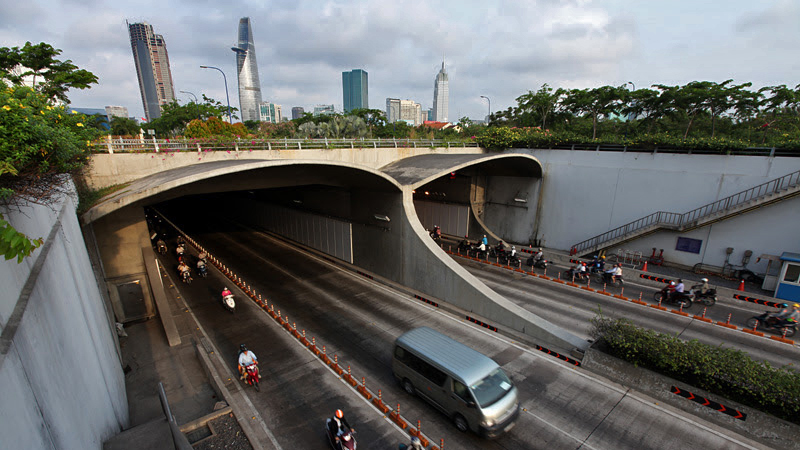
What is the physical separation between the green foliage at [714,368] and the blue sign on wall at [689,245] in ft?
47.3

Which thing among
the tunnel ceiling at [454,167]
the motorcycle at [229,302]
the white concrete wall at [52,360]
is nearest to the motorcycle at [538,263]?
the tunnel ceiling at [454,167]

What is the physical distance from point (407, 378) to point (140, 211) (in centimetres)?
1453

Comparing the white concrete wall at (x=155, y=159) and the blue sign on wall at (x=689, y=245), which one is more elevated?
the white concrete wall at (x=155, y=159)

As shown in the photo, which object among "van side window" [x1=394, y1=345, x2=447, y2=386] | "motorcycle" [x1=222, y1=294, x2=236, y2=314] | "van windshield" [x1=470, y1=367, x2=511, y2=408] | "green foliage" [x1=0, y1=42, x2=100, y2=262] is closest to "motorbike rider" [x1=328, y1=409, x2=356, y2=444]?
"van side window" [x1=394, y1=345, x2=447, y2=386]

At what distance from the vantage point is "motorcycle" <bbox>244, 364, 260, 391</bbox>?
1148 centimetres

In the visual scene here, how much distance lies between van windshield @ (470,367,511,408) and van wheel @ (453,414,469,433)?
895mm

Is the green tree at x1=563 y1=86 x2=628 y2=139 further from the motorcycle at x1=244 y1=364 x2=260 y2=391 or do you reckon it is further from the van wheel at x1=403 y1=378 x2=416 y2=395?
the motorcycle at x1=244 y1=364 x2=260 y2=391

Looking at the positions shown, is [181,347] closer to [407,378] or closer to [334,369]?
[334,369]

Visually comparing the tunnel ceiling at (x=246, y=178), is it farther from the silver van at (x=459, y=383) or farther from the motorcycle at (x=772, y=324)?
the motorcycle at (x=772, y=324)

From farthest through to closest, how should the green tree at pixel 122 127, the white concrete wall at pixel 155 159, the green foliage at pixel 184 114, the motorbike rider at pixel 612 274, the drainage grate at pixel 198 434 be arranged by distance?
1. the green tree at pixel 122 127
2. the green foliage at pixel 184 114
3. the motorbike rider at pixel 612 274
4. the white concrete wall at pixel 155 159
5. the drainage grate at pixel 198 434

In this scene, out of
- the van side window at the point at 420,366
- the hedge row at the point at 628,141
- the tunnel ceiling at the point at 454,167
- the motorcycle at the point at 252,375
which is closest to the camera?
the van side window at the point at 420,366

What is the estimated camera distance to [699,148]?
22.2 m

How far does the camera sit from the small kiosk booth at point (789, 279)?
17.0 meters

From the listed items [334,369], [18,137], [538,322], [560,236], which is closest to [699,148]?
[560,236]
